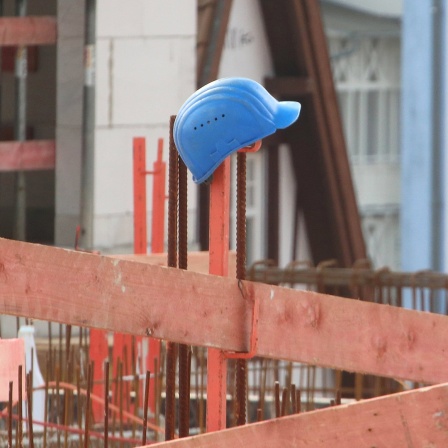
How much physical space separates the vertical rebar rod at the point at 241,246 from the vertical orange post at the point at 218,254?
Answer: 0.04m

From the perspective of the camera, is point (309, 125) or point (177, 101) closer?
point (177, 101)

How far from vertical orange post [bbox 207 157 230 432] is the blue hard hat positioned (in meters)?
0.06

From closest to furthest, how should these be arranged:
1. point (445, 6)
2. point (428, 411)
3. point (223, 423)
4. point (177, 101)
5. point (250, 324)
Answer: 1. point (428, 411)
2. point (250, 324)
3. point (223, 423)
4. point (177, 101)
5. point (445, 6)

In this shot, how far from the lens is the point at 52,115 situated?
40.3ft

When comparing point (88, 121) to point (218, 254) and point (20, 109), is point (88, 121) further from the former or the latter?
point (218, 254)

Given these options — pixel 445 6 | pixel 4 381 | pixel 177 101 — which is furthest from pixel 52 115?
pixel 4 381

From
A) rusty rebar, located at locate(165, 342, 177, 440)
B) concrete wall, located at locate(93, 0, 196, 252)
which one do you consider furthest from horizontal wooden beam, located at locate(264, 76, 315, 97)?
rusty rebar, located at locate(165, 342, 177, 440)

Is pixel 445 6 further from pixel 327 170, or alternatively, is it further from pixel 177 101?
pixel 177 101

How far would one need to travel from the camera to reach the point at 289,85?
13.4m

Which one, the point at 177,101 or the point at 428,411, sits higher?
the point at 177,101

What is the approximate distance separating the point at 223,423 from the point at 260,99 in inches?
38.6

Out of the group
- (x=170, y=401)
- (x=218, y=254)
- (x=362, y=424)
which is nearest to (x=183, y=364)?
(x=170, y=401)

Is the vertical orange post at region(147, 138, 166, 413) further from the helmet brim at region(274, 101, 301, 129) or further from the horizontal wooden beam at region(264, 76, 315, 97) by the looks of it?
the horizontal wooden beam at region(264, 76, 315, 97)

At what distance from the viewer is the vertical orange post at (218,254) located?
403 centimetres
